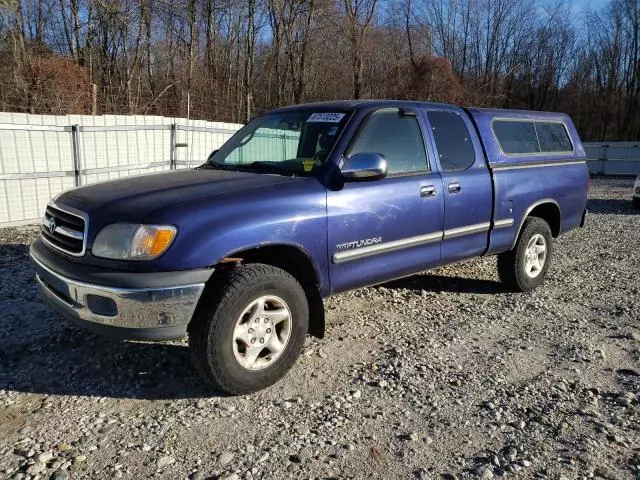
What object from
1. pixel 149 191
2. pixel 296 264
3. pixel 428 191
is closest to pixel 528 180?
pixel 428 191

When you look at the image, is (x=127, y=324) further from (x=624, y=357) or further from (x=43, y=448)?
(x=624, y=357)

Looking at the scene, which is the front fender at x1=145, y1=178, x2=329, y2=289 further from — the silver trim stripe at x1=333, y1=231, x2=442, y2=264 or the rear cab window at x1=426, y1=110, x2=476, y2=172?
the rear cab window at x1=426, y1=110, x2=476, y2=172

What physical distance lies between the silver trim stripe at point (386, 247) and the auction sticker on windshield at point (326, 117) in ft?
3.37

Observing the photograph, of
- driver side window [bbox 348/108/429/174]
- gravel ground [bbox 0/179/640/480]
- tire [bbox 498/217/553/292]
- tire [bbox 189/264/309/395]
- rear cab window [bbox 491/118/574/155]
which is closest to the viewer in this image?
gravel ground [bbox 0/179/640/480]

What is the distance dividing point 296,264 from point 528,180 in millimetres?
2980

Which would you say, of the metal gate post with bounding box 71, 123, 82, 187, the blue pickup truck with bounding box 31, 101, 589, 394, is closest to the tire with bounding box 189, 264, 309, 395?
the blue pickup truck with bounding box 31, 101, 589, 394

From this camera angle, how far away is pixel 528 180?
5.31 meters

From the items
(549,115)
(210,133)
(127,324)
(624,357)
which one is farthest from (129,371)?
(210,133)

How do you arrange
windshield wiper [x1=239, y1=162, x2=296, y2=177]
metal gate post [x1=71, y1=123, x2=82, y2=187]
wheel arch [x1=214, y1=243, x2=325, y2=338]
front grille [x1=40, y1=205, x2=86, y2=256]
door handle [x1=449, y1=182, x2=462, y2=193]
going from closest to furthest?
front grille [x1=40, y1=205, x2=86, y2=256], wheel arch [x1=214, y1=243, x2=325, y2=338], windshield wiper [x1=239, y1=162, x2=296, y2=177], door handle [x1=449, y1=182, x2=462, y2=193], metal gate post [x1=71, y1=123, x2=82, y2=187]

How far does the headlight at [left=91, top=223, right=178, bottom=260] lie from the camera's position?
2.93 meters

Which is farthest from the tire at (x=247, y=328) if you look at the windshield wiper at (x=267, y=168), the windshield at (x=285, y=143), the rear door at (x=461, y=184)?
the rear door at (x=461, y=184)

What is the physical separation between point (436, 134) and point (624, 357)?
2.33 m

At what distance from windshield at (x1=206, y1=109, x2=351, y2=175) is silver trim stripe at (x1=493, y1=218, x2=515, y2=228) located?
1.94 metres

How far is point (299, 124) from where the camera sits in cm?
438
